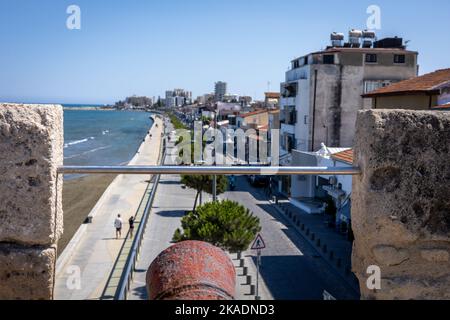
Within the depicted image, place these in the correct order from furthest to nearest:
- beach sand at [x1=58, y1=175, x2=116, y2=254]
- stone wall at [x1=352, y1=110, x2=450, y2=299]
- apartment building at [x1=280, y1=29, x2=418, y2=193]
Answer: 1. apartment building at [x1=280, y1=29, x2=418, y2=193]
2. beach sand at [x1=58, y1=175, x2=116, y2=254]
3. stone wall at [x1=352, y1=110, x2=450, y2=299]

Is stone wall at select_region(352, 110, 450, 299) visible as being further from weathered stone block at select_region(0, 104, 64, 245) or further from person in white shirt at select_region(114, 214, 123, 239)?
person in white shirt at select_region(114, 214, 123, 239)

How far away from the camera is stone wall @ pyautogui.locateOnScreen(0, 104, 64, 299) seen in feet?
11.5

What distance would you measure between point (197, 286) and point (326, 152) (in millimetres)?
24335

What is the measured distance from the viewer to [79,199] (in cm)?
3778

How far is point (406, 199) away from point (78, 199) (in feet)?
120

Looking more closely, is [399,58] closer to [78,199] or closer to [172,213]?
[172,213]

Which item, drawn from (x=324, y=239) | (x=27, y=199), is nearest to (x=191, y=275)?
(x=27, y=199)

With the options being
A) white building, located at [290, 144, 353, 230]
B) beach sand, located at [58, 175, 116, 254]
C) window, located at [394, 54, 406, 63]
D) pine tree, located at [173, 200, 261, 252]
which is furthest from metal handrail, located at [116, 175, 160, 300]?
window, located at [394, 54, 406, 63]

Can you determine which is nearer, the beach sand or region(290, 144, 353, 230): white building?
region(290, 144, 353, 230): white building

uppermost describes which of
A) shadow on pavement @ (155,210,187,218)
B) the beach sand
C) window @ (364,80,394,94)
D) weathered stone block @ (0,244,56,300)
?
window @ (364,80,394,94)

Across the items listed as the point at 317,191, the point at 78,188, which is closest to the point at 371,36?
the point at 317,191

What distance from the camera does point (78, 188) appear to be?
42.7m

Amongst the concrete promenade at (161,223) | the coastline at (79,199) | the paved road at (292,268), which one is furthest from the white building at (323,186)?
the coastline at (79,199)
